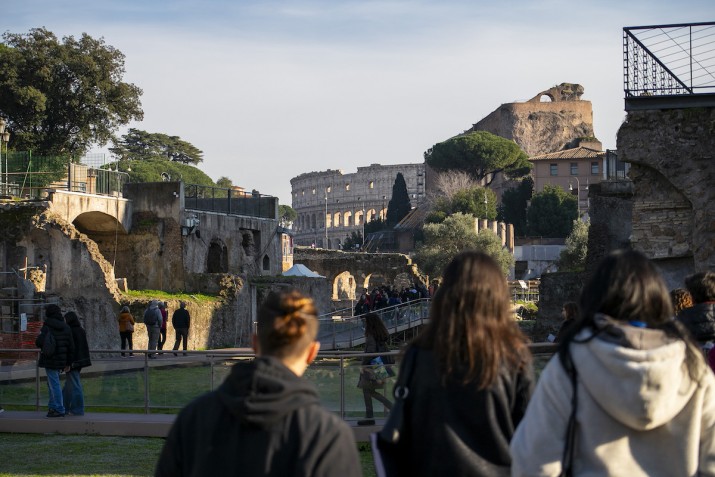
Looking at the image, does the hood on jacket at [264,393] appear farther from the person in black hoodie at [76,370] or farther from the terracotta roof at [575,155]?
the terracotta roof at [575,155]

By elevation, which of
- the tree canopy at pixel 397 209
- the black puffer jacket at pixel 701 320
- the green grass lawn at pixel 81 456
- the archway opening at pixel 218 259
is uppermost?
the tree canopy at pixel 397 209

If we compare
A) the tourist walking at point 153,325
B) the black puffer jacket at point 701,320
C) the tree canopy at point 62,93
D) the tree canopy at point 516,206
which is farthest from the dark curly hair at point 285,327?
the tree canopy at point 516,206

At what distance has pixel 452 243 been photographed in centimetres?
6700

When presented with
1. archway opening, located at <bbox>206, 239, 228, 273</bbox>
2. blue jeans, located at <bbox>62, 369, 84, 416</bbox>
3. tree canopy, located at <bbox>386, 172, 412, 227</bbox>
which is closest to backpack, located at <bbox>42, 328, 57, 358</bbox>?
blue jeans, located at <bbox>62, 369, 84, 416</bbox>

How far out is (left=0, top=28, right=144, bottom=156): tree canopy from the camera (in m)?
45.6

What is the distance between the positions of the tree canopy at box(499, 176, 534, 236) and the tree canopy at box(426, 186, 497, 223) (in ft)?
15.9

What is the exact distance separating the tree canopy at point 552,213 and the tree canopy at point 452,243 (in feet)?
39.1

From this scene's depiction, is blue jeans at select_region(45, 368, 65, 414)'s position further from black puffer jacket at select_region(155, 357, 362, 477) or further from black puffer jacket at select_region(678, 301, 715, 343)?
black puffer jacket at select_region(155, 357, 362, 477)

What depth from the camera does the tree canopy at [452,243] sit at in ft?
212

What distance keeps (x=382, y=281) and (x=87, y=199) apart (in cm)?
3185

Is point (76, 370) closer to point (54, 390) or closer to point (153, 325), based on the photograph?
point (54, 390)

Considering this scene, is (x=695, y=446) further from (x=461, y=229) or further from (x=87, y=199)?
(x=461, y=229)

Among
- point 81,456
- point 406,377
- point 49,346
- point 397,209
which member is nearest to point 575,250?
point 397,209

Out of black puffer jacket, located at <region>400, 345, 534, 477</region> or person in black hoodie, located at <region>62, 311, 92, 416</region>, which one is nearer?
black puffer jacket, located at <region>400, 345, 534, 477</region>
